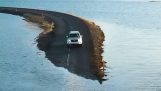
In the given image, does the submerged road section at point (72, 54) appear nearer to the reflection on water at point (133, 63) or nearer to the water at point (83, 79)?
the water at point (83, 79)

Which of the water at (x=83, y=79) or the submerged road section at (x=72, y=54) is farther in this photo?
the submerged road section at (x=72, y=54)

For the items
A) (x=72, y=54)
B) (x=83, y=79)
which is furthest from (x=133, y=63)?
(x=83, y=79)

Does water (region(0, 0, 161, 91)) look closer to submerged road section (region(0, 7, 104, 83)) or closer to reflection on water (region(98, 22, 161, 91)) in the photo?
reflection on water (region(98, 22, 161, 91))

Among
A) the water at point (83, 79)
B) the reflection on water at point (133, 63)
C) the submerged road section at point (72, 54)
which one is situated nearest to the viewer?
the water at point (83, 79)

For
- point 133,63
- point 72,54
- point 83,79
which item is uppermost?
point 83,79

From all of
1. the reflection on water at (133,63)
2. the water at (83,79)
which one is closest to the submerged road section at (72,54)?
the water at (83,79)

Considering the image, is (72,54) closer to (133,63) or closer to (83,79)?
(133,63)

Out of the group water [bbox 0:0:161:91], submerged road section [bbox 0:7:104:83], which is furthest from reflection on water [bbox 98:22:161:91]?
submerged road section [bbox 0:7:104:83]

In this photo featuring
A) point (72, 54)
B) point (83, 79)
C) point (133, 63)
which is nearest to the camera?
point (83, 79)

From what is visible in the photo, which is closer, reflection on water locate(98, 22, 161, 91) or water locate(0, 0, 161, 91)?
water locate(0, 0, 161, 91)

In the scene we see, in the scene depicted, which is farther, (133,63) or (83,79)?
(133,63)

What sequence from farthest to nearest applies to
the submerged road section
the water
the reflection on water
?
1. the submerged road section
2. the reflection on water
3. the water

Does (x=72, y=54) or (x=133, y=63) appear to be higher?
(x=72, y=54)
